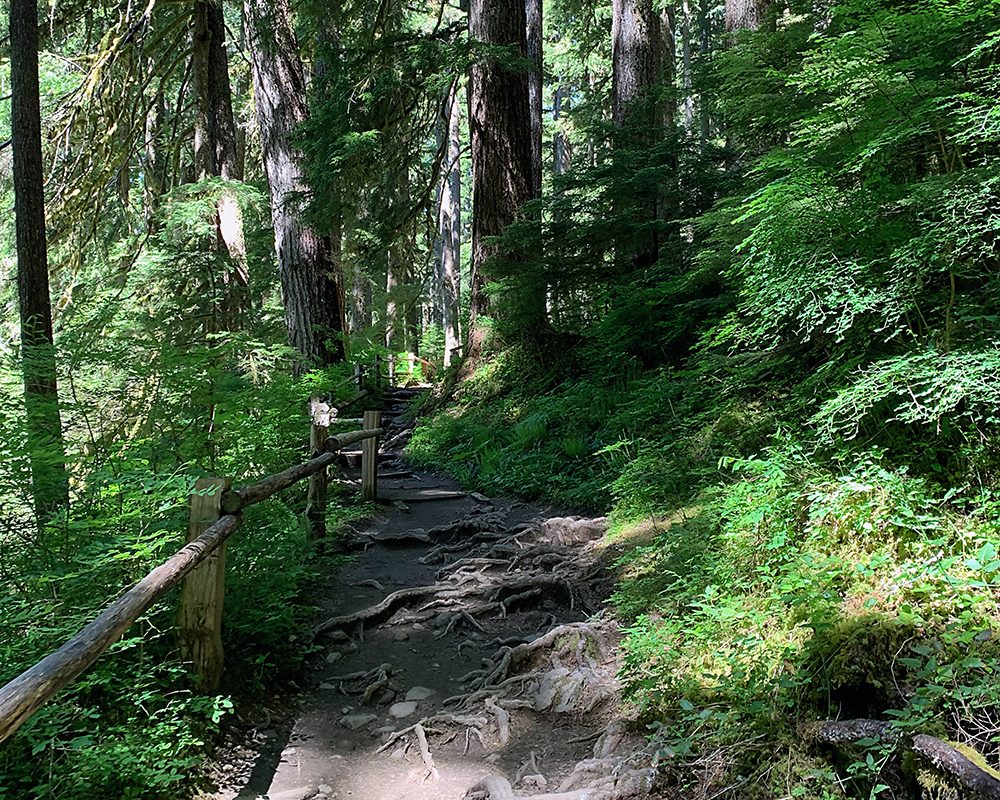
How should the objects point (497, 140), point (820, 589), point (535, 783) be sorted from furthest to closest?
point (497, 140), point (535, 783), point (820, 589)

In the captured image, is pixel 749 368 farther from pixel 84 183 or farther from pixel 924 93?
pixel 84 183

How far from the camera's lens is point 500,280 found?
10297mm

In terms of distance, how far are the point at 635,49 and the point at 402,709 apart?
1068cm

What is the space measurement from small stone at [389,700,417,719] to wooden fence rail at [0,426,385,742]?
1.15 metres

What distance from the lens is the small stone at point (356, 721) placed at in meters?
4.17

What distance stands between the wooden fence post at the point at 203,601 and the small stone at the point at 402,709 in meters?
1.14

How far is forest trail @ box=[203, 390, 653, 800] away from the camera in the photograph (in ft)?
11.4

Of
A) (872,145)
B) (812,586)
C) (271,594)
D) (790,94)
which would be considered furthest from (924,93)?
(271,594)

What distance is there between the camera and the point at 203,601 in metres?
3.66

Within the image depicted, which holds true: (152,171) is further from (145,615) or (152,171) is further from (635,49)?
(145,615)

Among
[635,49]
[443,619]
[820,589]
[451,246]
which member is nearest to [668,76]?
[635,49]

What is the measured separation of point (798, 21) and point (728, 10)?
106 inches

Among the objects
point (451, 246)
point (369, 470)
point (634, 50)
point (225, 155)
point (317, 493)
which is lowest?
point (369, 470)

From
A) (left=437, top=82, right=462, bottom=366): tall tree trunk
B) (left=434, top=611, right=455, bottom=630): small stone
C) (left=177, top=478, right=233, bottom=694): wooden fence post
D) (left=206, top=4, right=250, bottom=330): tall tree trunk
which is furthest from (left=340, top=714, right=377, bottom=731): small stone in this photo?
(left=437, top=82, right=462, bottom=366): tall tree trunk
